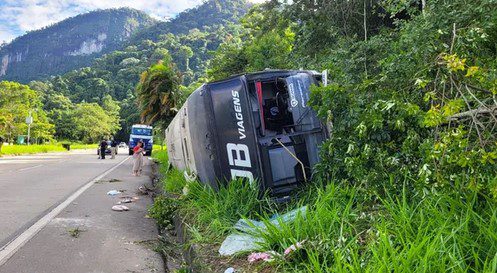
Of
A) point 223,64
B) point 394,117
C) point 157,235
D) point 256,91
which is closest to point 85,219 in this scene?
point 157,235

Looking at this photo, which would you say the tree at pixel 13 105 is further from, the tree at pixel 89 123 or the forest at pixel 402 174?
the forest at pixel 402 174

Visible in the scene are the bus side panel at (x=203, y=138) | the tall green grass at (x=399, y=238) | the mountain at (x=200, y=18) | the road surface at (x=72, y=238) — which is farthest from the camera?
the mountain at (x=200, y=18)

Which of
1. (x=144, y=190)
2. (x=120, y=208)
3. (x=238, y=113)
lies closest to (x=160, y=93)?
(x=144, y=190)

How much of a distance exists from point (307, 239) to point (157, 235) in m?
2.98

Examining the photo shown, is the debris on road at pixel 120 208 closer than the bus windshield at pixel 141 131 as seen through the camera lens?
Yes

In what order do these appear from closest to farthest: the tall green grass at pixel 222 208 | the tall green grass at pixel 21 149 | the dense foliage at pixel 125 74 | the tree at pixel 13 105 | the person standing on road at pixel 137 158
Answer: the tall green grass at pixel 222 208
the person standing on road at pixel 137 158
the tall green grass at pixel 21 149
the tree at pixel 13 105
the dense foliage at pixel 125 74

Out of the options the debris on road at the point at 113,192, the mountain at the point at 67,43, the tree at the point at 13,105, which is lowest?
the debris on road at the point at 113,192

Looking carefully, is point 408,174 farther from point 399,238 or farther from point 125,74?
point 125,74

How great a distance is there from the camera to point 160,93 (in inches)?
734

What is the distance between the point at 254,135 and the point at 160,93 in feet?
45.1

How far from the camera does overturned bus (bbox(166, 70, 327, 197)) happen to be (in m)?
5.69

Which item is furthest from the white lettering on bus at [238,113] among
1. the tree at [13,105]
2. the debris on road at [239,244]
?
the tree at [13,105]

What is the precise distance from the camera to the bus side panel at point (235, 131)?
18.6 feet

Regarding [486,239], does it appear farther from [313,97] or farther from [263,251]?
[313,97]
